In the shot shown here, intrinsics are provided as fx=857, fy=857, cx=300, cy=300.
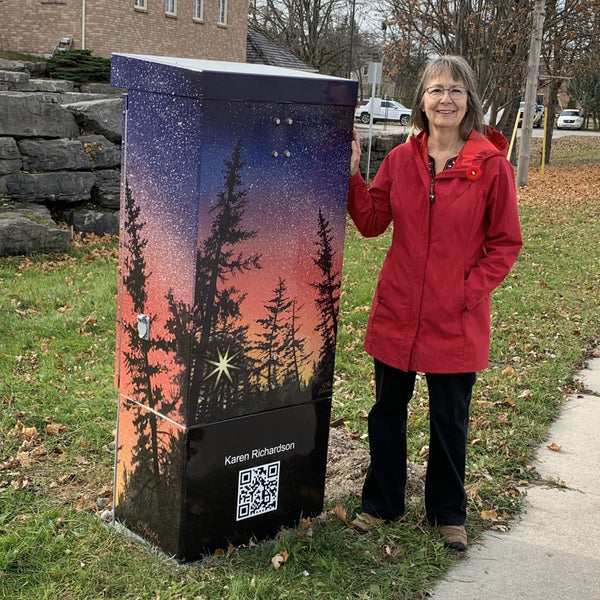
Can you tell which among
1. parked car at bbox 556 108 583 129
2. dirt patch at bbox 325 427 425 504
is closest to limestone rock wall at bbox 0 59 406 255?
dirt patch at bbox 325 427 425 504

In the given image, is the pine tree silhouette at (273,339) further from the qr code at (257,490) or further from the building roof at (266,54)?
the building roof at (266,54)

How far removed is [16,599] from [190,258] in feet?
4.65

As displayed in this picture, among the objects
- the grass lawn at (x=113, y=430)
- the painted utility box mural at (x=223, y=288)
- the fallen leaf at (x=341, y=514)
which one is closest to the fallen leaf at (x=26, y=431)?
the grass lawn at (x=113, y=430)

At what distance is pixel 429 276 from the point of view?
Result: 3439 millimetres

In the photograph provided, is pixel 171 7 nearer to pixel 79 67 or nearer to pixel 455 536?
pixel 79 67

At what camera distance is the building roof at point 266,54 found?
116 ft

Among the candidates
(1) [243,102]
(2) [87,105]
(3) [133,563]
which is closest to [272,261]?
(1) [243,102]

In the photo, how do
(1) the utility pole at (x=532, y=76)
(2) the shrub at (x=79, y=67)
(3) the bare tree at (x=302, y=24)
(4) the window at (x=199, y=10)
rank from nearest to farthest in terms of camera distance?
(1) the utility pole at (x=532, y=76) → (2) the shrub at (x=79, y=67) → (4) the window at (x=199, y=10) → (3) the bare tree at (x=302, y=24)

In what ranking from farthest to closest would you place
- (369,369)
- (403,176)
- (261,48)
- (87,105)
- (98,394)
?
(261,48)
(87,105)
(369,369)
(98,394)
(403,176)

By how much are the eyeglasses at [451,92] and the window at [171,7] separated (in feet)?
95.4

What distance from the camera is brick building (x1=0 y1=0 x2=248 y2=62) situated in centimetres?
2753

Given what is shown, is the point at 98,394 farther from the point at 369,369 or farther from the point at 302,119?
the point at 302,119

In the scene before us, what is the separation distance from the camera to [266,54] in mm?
35844

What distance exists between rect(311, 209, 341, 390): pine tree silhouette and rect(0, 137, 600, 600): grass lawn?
2.39ft
